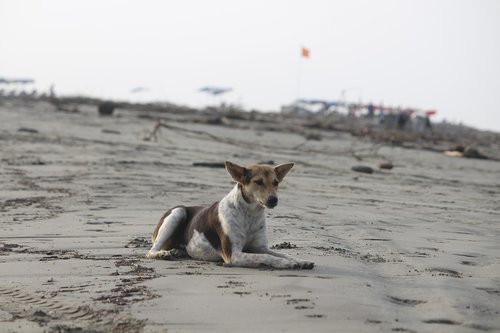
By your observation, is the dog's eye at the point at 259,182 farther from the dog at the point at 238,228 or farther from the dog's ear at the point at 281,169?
the dog's ear at the point at 281,169

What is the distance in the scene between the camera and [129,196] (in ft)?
37.1

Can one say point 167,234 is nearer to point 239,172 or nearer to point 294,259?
point 239,172

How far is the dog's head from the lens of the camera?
23.2ft

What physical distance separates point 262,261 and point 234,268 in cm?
26

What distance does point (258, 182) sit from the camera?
7191 mm

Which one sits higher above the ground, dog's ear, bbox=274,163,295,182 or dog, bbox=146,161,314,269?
dog's ear, bbox=274,163,295,182

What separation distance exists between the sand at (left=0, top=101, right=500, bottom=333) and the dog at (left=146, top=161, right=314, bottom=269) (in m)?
0.21

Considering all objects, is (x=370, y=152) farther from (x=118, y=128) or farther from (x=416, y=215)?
(x=416, y=215)

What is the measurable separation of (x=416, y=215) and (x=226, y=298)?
19.2 feet

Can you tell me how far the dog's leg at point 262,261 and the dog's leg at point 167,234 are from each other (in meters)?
0.70

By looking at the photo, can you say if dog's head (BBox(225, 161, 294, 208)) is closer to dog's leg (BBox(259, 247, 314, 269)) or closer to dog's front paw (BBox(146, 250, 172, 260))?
dog's leg (BBox(259, 247, 314, 269))

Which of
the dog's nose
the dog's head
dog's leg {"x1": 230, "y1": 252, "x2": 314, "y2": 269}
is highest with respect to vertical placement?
the dog's head

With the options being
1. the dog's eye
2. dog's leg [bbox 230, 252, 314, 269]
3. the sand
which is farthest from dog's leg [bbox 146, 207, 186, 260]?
the dog's eye

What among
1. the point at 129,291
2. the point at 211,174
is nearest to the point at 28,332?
the point at 129,291
